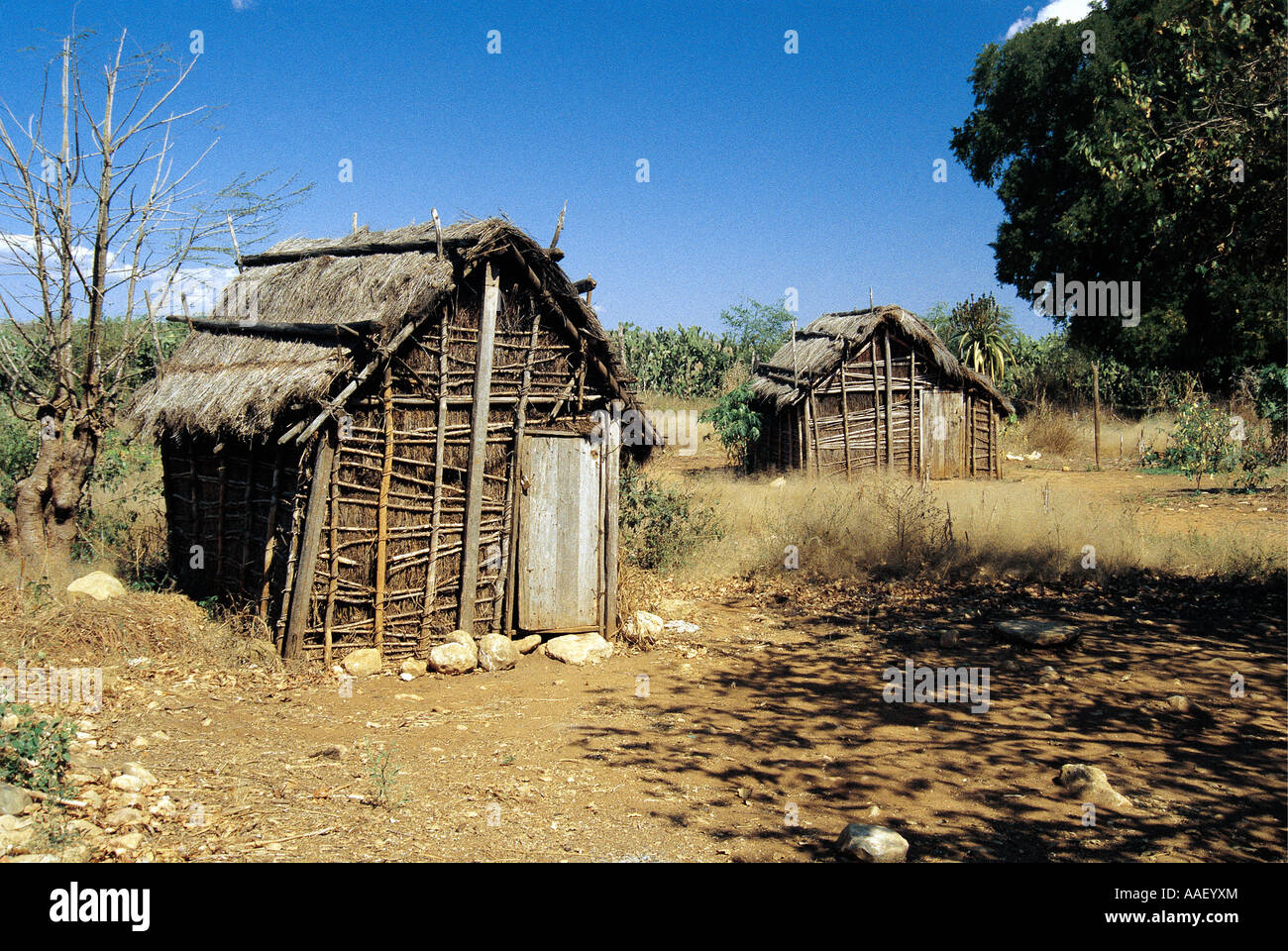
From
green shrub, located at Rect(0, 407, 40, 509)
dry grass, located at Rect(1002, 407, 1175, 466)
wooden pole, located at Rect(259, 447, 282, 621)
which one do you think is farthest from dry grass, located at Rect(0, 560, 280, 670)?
dry grass, located at Rect(1002, 407, 1175, 466)

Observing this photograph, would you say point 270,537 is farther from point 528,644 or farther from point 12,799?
point 12,799

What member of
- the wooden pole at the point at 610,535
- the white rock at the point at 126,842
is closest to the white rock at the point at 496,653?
the wooden pole at the point at 610,535

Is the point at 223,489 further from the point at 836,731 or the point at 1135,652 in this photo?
the point at 1135,652

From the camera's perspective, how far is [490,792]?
566cm

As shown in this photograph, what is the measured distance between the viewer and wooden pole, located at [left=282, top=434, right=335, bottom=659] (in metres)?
7.86

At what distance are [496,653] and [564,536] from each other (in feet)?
4.61

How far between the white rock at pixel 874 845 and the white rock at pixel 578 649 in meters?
4.47

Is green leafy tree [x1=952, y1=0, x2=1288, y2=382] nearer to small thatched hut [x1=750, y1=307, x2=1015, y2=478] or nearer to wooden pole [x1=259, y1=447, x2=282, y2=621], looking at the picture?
small thatched hut [x1=750, y1=307, x2=1015, y2=478]

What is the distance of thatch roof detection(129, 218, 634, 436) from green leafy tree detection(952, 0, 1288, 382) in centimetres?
565

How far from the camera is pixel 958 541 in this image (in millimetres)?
12023

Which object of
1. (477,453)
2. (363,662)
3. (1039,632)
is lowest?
(363,662)

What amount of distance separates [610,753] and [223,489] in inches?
207

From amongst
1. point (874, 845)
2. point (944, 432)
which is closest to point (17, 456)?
point (874, 845)

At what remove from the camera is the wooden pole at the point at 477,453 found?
8766 mm
